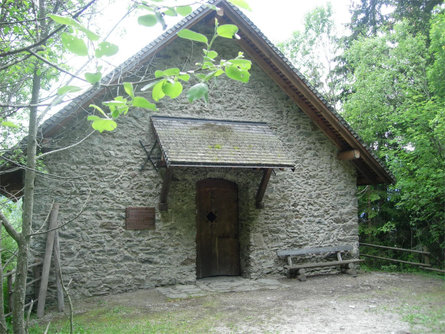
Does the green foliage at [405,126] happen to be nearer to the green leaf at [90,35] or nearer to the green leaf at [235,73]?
the green leaf at [235,73]

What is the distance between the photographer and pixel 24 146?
567 centimetres

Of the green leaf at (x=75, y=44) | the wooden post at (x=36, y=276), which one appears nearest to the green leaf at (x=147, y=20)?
the green leaf at (x=75, y=44)

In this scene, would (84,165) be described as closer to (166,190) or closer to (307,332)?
(166,190)

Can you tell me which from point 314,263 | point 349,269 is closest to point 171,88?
point 314,263

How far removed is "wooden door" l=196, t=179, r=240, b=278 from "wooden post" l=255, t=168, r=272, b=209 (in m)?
0.68

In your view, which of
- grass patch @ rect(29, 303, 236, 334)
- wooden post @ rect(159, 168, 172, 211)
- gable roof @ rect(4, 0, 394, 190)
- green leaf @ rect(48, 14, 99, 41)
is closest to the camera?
green leaf @ rect(48, 14, 99, 41)

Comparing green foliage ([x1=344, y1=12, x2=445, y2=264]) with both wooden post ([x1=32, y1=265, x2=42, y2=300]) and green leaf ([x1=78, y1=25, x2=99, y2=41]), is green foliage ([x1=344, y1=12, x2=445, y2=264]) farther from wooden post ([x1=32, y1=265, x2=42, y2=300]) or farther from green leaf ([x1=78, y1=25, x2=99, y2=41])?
green leaf ([x1=78, y1=25, x2=99, y2=41])

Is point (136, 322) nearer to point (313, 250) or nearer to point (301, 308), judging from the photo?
point (301, 308)

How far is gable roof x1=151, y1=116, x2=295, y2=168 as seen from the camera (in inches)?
263

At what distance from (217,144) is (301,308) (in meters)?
3.23

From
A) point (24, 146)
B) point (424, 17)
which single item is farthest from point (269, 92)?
point (424, 17)

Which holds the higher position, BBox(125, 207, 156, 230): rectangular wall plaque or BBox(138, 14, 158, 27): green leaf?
BBox(138, 14, 158, 27): green leaf

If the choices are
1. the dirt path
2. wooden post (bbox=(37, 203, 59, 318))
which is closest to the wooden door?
the dirt path

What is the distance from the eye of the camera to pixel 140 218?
7160mm
